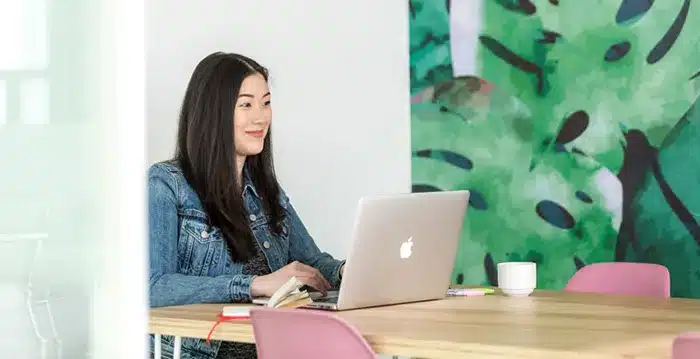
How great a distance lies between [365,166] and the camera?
4.91 meters

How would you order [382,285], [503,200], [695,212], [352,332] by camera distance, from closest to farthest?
[352,332] < [382,285] < [695,212] < [503,200]

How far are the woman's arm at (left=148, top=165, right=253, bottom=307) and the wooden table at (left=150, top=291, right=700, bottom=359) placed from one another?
0.19ft

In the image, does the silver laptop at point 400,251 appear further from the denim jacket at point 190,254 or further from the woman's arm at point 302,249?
the woman's arm at point 302,249

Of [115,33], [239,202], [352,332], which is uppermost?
[115,33]

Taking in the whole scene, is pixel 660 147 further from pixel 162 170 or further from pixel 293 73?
pixel 162 170

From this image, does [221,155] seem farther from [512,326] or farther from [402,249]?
[512,326]

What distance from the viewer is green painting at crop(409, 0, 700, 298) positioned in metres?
4.20

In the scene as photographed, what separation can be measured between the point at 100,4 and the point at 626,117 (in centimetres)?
348

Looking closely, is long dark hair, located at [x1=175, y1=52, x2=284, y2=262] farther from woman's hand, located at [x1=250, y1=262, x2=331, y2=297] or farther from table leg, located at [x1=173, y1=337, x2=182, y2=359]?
table leg, located at [x1=173, y1=337, x2=182, y2=359]

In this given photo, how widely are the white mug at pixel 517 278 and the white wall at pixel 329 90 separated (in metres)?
1.79

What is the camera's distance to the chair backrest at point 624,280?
3189 millimetres

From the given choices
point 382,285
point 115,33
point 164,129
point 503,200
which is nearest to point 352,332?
point 382,285

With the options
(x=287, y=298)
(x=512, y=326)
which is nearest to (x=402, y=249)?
(x=287, y=298)

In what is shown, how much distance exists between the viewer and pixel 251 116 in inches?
136
